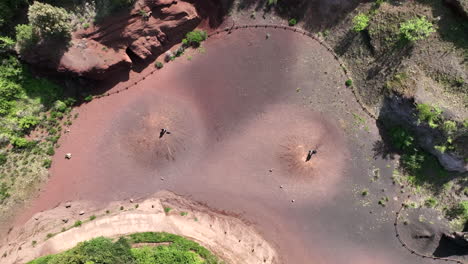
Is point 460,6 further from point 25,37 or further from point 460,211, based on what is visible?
point 25,37

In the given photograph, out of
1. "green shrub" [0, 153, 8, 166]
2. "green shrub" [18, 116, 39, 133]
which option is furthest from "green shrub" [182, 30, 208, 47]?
"green shrub" [0, 153, 8, 166]

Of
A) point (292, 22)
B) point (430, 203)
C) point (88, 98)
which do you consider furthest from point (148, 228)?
point (430, 203)

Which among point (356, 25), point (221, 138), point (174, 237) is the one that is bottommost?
point (174, 237)

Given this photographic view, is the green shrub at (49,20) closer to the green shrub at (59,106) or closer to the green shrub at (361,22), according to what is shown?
the green shrub at (59,106)

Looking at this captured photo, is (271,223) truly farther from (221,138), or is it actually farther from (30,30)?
(30,30)

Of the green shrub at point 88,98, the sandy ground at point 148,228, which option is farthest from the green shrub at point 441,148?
the green shrub at point 88,98

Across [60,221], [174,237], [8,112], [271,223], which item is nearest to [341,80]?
[271,223]
